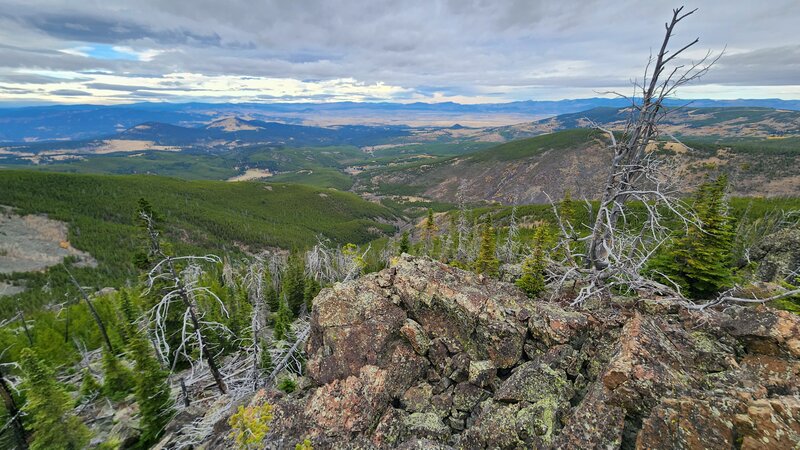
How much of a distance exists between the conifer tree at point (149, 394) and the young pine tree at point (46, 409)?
2.87 meters

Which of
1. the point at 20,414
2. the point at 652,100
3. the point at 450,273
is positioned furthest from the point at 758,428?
the point at 20,414

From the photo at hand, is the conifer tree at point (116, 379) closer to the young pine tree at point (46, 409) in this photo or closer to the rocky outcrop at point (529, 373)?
the young pine tree at point (46, 409)

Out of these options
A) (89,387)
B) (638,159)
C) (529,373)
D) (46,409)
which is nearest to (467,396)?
(529,373)

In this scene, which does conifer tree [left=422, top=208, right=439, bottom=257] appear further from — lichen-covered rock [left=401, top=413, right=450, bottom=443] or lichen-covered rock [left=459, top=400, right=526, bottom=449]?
lichen-covered rock [left=459, top=400, right=526, bottom=449]

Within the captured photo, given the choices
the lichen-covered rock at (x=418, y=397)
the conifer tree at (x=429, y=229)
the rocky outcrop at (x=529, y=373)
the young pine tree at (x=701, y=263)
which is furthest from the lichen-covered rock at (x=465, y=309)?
the conifer tree at (x=429, y=229)

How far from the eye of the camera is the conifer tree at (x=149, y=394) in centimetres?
1798

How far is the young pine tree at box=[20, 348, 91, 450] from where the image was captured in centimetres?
1655

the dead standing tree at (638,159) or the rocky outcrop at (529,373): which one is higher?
the dead standing tree at (638,159)

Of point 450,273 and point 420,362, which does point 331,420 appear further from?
point 450,273

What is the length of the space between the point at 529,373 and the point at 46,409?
74.2 feet

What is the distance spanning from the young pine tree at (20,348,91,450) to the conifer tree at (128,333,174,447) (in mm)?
2866

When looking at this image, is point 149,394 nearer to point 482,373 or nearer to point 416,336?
point 416,336

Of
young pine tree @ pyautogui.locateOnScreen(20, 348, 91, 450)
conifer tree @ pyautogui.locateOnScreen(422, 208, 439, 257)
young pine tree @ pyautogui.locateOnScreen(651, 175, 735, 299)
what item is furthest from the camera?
conifer tree @ pyautogui.locateOnScreen(422, 208, 439, 257)

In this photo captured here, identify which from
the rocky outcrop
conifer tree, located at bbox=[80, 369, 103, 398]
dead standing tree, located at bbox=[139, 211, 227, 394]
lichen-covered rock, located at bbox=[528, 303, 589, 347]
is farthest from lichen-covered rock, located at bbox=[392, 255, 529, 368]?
conifer tree, located at bbox=[80, 369, 103, 398]
